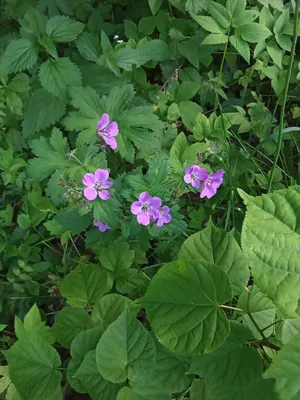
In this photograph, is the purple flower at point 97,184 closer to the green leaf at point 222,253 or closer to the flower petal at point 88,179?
the flower petal at point 88,179

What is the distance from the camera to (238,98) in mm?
2684

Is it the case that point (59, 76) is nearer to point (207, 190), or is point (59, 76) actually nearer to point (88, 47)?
point (88, 47)

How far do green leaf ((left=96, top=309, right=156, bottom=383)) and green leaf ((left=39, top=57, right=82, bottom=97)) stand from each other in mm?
1176

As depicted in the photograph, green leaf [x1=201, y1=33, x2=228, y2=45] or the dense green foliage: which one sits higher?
green leaf [x1=201, y1=33, x2=228, y2=45]

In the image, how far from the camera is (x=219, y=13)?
2152 millimetres

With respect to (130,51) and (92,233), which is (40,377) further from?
(130,51)

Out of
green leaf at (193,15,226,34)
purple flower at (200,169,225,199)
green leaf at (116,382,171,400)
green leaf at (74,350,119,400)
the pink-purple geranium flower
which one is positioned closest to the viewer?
green leaf at (116,382,171,400)

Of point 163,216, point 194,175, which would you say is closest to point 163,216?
point 163,216

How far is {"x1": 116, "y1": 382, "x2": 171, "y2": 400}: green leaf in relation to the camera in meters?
1.22

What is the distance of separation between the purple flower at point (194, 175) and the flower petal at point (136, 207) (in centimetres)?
24

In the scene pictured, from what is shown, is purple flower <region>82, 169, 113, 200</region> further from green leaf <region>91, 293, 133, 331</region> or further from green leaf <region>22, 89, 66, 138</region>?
green leaf <region>22, 89, 66, 138</region>

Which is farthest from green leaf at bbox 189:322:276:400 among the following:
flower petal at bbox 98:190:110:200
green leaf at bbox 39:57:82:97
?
green leaf at bbox 39:57:82:97

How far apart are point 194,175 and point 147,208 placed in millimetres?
264

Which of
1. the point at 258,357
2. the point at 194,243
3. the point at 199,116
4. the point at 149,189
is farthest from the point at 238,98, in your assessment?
the point at 258,357
